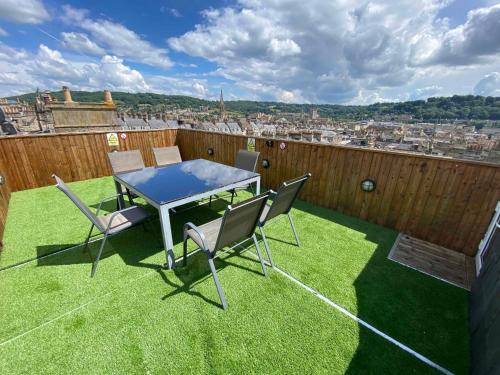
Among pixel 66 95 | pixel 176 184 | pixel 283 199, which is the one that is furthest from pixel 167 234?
pixel 66 95

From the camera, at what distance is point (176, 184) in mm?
2623

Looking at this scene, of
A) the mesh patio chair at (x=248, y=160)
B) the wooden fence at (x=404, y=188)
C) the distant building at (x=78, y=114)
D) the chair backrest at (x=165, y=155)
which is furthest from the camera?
the distant building at (x=78, y=114)

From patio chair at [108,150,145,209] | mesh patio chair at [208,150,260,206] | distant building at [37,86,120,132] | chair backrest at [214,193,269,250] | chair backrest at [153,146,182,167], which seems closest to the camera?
chair backrest at [214,193,269,250]

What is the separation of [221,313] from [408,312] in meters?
1.64

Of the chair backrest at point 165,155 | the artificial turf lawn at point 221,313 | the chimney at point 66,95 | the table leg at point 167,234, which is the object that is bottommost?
the artificial turf lawn at point 221,313

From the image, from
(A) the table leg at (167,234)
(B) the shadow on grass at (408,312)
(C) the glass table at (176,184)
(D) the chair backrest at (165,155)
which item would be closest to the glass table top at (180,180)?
(C) the glass table at (176,184)

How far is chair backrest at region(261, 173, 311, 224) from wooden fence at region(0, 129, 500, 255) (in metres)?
1.56

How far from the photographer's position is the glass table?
2162 millimetres

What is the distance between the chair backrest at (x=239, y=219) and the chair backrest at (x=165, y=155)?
3079 mm

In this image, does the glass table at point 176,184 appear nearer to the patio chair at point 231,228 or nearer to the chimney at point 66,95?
the patio chair at point 231,228

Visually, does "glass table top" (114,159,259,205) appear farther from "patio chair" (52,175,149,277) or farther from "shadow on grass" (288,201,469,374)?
"shadow on grass" (288,201,469,374)

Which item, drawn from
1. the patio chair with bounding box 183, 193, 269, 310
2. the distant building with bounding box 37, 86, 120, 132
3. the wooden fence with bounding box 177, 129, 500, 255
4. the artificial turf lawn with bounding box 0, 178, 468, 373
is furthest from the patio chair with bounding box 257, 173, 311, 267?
the distant building with bounding box 37, 86, 120, 132

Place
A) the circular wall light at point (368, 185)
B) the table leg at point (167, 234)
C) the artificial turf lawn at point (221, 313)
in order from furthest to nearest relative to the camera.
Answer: the circular wall light at point (368, 185)
the table leg at point (167, 234)
the artificial turf lawn at point (221, 313)

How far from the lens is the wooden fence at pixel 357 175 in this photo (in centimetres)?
255
